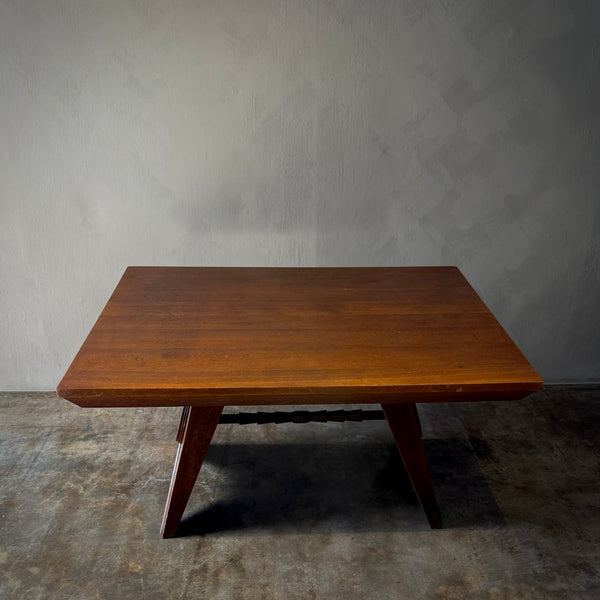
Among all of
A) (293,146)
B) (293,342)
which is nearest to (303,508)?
(293,342)

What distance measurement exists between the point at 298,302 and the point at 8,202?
4.23 ft

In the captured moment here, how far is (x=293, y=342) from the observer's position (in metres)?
1.87

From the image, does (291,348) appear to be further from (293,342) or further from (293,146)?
(293,146)

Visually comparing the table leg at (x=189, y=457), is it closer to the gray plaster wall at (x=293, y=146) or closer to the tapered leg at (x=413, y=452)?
the tapered leg at (x=413, y=452)

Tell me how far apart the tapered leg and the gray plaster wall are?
0.85 meters

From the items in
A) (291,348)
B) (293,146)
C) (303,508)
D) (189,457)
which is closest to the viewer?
(291,348)

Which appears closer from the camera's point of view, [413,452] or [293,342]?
[293,342]

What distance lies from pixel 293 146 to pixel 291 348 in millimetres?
1009

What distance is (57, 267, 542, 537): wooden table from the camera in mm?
1669

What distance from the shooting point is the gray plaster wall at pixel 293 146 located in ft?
7.79

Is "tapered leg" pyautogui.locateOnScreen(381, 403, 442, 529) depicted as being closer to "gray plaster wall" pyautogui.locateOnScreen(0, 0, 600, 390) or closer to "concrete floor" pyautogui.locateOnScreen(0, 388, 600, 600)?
"concrete floor" pyautogui.locateOnScreen(0, 388, 600, 600)

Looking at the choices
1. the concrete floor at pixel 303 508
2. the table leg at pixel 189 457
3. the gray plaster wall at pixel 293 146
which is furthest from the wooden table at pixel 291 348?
the gray plaster wall at pixel 293 146

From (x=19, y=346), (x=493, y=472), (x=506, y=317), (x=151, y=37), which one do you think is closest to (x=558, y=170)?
(x=506, y=317)

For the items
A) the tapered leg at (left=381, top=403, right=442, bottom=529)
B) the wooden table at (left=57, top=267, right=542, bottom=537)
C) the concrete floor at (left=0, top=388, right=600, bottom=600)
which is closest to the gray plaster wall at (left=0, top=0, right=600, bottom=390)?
the wooden table at (left=57, top=267, right=542, bottom=537)
